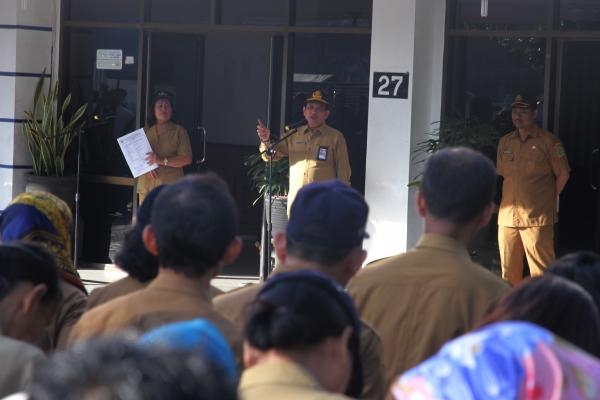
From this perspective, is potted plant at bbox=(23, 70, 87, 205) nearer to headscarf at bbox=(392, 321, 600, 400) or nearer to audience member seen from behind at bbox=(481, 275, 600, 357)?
audience member seen from behind at bbox=(481, 275, 600, 357)

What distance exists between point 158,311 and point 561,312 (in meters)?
0.99

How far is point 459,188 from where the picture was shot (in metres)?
3.30

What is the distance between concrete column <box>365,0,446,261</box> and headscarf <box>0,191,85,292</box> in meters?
5.62

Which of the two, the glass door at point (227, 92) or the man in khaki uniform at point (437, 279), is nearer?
the man in khaki uniform at point (437, 279)

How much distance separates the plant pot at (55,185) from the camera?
10062mm

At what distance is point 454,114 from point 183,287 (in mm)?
7109

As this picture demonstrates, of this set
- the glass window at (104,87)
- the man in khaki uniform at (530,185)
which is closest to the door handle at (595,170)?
the man in khaki uniform at (530,185)

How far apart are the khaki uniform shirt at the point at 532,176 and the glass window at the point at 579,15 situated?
98cm

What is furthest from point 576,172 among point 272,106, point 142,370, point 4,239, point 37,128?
point 142,370

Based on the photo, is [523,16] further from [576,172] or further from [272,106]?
[272,106]

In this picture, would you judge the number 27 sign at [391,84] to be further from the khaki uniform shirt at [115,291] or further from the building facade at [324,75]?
the khaki uniform shirt at [115,291]

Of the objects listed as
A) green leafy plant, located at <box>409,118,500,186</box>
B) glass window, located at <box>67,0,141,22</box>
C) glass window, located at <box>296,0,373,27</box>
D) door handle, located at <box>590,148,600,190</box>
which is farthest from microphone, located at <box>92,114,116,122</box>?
door handle, located at <box>590,148,600,190</box>

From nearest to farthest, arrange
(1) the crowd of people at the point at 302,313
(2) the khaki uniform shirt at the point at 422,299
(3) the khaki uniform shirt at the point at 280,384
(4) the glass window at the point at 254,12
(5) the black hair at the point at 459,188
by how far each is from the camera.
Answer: (1) the crowd of people at the point at 302,313
(3) the khaki uniform shirt at the point at 280,384
(2) the khaki uniform shirt at the point at 422,299
(5) the black hair at the point at 459,188
(4) the glass window at the point at 254,12

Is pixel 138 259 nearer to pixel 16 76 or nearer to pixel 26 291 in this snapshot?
pixel 26 291
